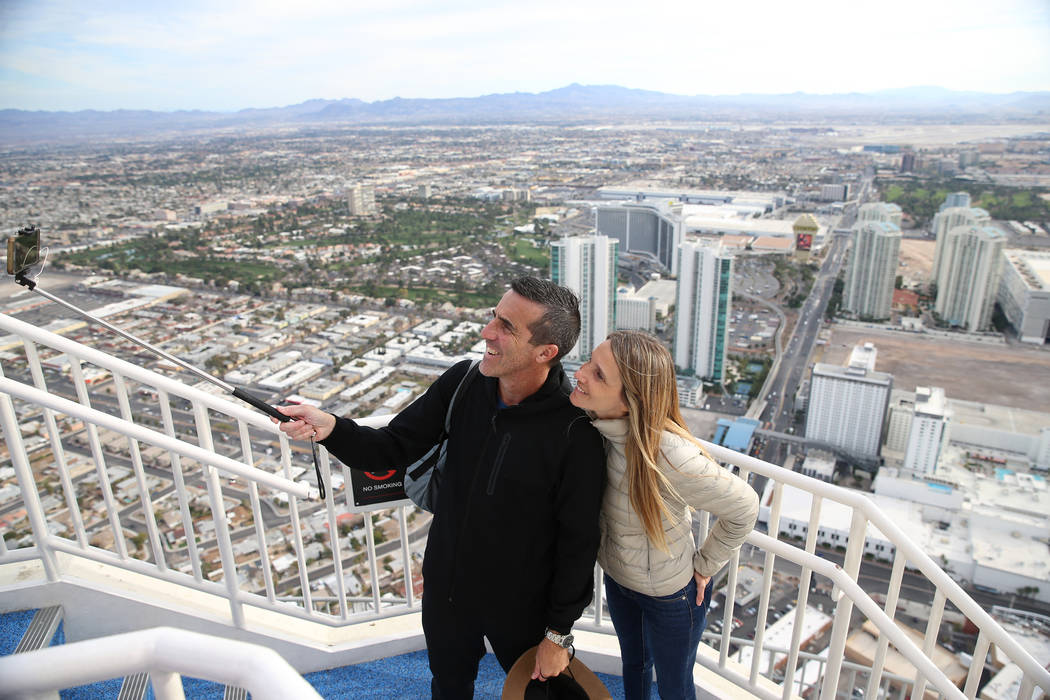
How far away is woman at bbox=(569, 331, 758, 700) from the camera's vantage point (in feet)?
2.54

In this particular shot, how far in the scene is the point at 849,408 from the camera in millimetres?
8039

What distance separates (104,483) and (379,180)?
29170 mm

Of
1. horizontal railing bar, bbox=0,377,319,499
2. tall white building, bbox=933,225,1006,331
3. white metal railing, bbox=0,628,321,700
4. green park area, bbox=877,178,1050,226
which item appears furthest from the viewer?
green park area, bbox=877,178,1050,226

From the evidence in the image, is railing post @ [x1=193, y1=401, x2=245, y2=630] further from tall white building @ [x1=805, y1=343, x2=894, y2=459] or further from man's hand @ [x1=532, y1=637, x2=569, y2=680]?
tall white building @ [x1=805, y1=343, x2=894, y2=459]

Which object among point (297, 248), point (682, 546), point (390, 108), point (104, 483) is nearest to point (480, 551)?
point (682, 546)

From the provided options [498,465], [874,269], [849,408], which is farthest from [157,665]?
[874,269]

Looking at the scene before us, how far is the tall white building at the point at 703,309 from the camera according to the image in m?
9.96

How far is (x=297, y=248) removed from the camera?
1681 centimetres

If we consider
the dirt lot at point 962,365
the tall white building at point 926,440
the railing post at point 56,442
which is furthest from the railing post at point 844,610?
the dirt lot at point 962,365

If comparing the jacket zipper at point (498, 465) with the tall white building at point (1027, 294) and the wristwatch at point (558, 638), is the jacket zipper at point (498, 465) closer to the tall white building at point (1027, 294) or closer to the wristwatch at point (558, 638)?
the wristwatch at point (558, 638)

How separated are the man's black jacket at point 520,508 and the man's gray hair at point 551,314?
0.16ft

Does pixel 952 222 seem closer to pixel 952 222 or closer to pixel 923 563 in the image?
pixel 952 222

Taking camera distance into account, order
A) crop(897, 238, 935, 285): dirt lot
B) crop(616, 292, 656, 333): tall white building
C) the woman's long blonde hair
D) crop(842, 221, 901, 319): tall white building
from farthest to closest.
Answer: crop(897, 238, 935, 285): dirt lot, crop(842, 221, 901, 319): tall white building, crop(616, 292, 656, 333): tall white building, the woman's long blonde hair

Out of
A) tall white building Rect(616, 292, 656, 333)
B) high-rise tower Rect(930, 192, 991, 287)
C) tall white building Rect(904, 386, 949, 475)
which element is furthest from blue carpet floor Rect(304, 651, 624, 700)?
high-rise tower Rect(930, 192, 991, 287)
